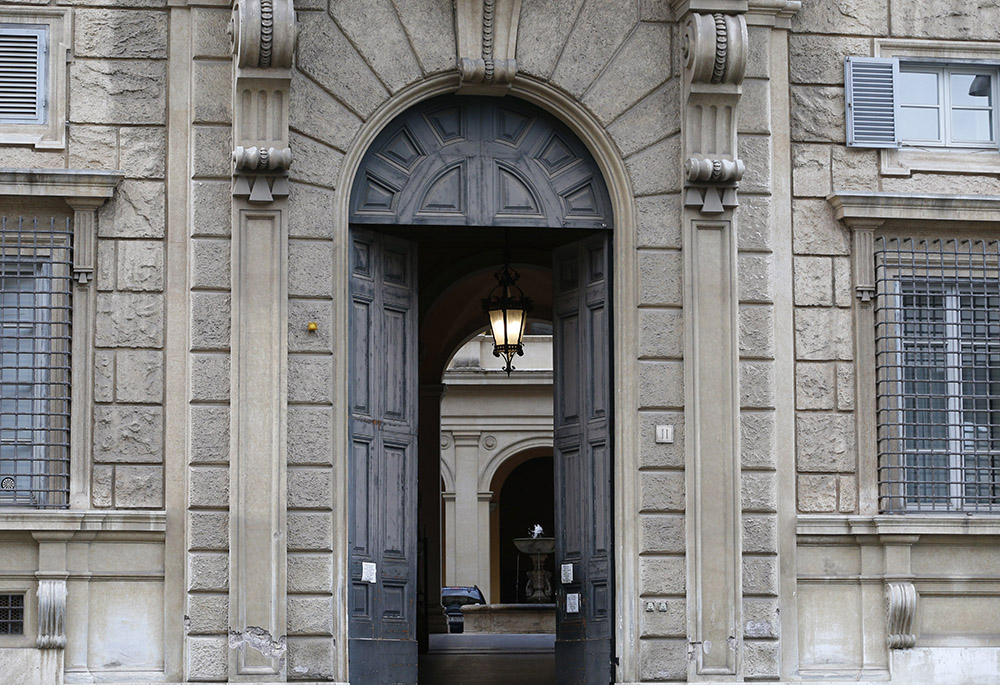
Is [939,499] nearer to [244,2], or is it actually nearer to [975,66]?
[975,66]

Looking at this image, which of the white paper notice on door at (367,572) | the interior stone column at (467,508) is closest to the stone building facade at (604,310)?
the white paper notice on door at (367,572)

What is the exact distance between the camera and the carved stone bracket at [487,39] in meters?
14.2

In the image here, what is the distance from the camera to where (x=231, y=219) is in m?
13.9

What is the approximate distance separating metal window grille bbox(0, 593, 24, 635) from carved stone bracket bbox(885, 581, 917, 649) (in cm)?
697

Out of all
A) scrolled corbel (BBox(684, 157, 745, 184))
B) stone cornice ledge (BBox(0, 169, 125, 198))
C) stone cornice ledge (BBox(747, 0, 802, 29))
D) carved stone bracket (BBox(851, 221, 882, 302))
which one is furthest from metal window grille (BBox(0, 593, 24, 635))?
stone cornice ledge (BBox(747, 0, 802, 29))

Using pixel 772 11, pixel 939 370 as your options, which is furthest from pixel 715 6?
pixel 939 370

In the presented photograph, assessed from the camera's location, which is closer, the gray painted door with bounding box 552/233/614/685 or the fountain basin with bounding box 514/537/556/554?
the gray painted door with bounding box 552/233/614/685

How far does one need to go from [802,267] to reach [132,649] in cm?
635

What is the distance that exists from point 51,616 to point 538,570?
1036 inches

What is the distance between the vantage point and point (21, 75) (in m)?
14.2

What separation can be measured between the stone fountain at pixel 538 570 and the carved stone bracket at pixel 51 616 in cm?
2464

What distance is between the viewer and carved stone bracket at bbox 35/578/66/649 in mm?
13383

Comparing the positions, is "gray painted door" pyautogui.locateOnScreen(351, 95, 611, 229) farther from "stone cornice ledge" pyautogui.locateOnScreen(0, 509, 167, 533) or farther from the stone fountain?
the stone fountain

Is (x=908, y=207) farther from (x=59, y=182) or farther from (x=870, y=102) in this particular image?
(x=59, y=182)
